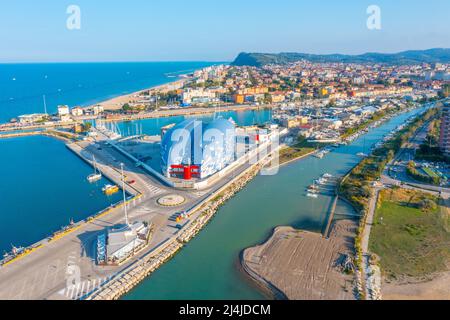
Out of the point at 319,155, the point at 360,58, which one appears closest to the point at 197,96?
the point at 319,155

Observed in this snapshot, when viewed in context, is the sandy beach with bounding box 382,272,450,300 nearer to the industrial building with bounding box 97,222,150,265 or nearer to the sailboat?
the industrial building with bounding box 97,222,150,265

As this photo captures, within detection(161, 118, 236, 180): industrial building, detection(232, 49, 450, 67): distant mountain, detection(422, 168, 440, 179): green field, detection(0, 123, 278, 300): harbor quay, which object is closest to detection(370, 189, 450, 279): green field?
detection(422, 168, 440, 179): green field

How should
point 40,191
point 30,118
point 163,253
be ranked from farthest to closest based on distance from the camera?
point 30,118
point 40,191
point 163,253

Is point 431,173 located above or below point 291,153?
below

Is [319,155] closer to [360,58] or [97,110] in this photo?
[97,110]

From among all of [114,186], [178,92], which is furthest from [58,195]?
[178,92]

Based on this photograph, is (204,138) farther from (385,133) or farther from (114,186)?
(385,133)
